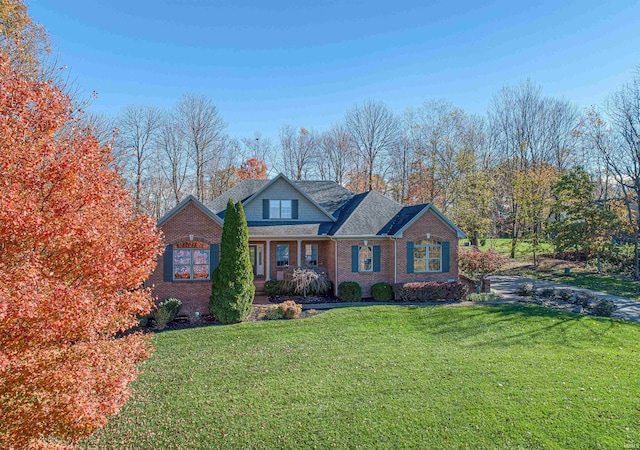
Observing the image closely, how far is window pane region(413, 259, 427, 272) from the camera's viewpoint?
18.1 meters

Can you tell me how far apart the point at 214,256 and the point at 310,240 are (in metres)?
6.40

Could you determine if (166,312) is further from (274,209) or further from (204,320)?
(274,209)

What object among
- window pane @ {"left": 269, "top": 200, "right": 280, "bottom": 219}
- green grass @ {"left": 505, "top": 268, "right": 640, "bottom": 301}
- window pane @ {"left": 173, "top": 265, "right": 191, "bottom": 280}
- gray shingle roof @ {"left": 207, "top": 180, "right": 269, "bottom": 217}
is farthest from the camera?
gray shingle roof @ {"left": 207, "top": 180, "right": 269, "bottom": 217}

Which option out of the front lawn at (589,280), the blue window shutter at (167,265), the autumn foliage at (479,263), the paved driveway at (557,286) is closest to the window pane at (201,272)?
the blue window shutter at (167,265)

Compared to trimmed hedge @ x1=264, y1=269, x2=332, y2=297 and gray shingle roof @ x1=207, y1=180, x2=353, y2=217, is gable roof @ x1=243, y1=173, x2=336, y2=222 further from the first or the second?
trimmed hedge @ x1=264, y1=269, x2=332, y2=297

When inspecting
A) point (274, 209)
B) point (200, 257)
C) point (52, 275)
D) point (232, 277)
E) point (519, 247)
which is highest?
point (274, 209)

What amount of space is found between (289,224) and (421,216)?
280 inches

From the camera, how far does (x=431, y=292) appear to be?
16.9 meters

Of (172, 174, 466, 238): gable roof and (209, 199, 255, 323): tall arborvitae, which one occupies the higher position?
(172, 174, 466, 238): gable roof

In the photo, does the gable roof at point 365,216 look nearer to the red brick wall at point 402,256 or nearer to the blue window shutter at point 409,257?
the red brick wall at point 402,256

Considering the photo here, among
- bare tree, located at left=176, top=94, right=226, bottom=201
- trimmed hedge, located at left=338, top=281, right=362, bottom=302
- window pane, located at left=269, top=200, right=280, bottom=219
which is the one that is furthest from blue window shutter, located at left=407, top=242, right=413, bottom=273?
bare tree, located at left=176, top=94, right=226, bottom=201

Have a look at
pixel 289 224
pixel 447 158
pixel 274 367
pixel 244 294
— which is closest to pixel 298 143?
pixel 447 158

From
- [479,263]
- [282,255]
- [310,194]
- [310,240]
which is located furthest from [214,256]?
[479,263]

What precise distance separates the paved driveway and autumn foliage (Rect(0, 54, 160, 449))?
687 inches
